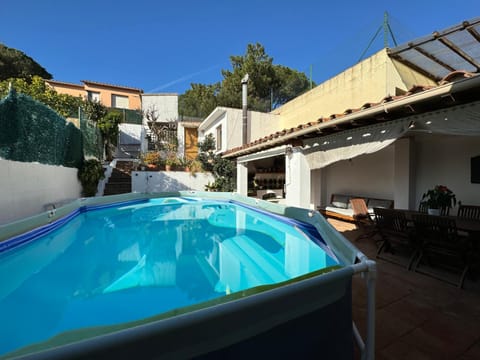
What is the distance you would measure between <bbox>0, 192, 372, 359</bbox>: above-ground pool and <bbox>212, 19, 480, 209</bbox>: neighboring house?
2322 millimetres

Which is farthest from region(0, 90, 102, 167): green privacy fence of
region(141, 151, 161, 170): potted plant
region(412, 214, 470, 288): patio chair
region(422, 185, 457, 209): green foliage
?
region(422, 185, 457, 209): green foliage

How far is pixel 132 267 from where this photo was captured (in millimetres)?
4648

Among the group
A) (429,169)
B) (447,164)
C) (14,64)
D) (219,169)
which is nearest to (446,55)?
(447,164)

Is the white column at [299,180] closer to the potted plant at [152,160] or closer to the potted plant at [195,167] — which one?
the potted plant at [195,167]

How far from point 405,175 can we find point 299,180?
3.20 metres

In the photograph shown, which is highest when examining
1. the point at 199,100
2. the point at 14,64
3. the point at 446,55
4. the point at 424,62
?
the point at 14,64

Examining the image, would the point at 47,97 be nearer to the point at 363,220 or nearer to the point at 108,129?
the point at 108,129

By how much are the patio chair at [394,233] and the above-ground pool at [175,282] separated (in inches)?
58.7

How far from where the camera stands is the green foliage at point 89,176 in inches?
457

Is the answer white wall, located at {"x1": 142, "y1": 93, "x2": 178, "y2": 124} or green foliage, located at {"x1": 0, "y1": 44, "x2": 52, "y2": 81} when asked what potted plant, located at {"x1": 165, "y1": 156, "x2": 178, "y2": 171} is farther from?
green foliage, located at {"x1": 0, "y1": 44, "x2": 52, "y2": 81}

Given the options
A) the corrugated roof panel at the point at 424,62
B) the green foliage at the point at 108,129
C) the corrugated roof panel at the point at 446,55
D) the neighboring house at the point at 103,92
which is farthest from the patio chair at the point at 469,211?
the neighboring house at the point at 103,92

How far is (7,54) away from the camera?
26.2m

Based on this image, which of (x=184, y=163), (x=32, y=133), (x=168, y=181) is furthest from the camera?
(x=184, y=163)

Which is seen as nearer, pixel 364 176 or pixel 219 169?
pixel 364 176
